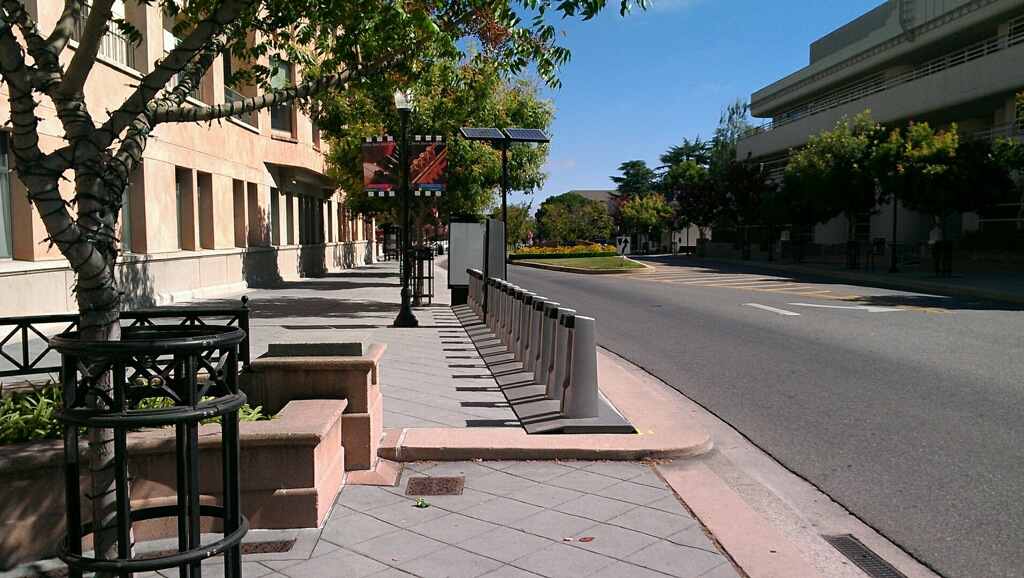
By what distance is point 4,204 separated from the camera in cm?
1267

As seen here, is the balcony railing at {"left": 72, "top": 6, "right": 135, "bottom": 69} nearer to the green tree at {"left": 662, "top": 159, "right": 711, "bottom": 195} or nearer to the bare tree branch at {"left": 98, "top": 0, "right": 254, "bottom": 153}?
the bare tree branch at {"left": 98, "top": 0, "right": 254, "bottom": 153}

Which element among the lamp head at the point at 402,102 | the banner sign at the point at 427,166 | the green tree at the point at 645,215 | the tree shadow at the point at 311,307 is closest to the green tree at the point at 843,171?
the banner sign at the point at 427,166

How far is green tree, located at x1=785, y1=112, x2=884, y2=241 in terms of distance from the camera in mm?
36031

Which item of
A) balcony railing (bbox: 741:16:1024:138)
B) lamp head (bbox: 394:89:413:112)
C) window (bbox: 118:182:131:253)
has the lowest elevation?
window (bbox: 118:182:131:253)

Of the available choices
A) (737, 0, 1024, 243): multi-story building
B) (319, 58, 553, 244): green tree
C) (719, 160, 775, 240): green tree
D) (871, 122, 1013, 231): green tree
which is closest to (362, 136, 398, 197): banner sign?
(319, 58, 553, 244): green tree

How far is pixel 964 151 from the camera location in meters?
28.9

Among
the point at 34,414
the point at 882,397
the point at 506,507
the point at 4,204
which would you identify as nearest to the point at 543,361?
the point at 506,507

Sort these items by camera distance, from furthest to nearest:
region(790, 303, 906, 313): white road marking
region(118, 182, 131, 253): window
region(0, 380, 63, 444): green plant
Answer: region(118, 182, 131, 253): window < region(790, 303, 906, 313): white road marking < region(0, 380, 63, 444): green plant

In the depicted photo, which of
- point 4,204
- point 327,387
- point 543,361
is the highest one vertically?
point 4,204

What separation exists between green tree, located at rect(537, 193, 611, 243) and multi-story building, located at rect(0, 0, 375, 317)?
44.6 meters

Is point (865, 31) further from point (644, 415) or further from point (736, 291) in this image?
point (644, 415)

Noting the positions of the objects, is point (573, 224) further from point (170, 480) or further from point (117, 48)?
point (170, 480)

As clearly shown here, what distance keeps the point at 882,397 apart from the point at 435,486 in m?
5.27

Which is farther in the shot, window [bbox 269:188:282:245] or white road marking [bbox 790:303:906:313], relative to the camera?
window [bbox 269:188:282:245]
